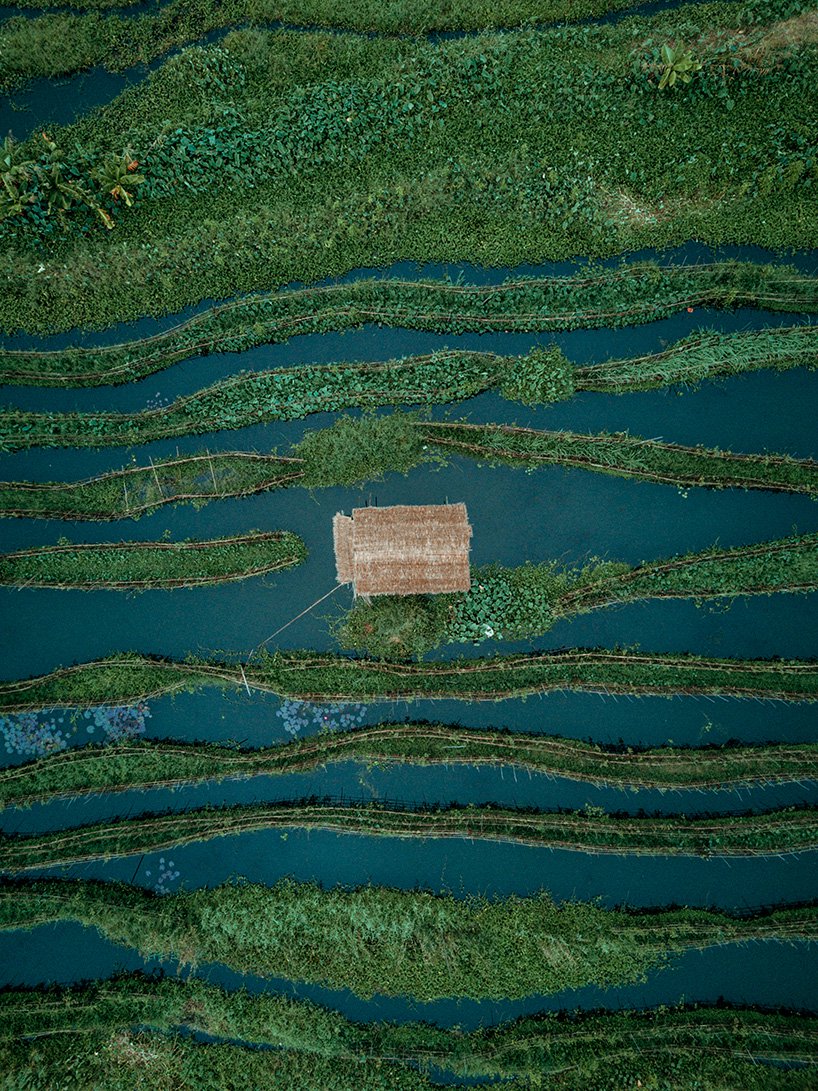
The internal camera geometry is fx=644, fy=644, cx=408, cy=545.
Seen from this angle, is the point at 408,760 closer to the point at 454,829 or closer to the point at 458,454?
the point at 454,829

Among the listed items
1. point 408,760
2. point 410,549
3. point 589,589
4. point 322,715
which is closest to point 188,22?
point 410,549

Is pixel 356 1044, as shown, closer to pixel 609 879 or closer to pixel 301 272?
pixel 609 879

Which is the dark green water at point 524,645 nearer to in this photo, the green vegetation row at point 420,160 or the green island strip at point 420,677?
the green island strip at point 420,677

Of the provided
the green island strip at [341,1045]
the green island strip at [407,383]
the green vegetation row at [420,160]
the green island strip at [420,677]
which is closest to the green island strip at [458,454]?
the green island strip at [407,383]

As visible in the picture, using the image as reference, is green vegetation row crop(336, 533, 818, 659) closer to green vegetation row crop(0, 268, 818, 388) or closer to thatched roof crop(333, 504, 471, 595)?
thatched roof crop(333, 504, 471, 595)

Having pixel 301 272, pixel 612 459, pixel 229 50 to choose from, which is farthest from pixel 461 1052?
pixel 229 50

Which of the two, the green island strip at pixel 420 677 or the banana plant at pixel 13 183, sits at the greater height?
the banana plant at pixel 13 183

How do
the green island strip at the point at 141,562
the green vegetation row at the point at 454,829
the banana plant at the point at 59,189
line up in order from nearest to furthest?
the banana plant at the point at 59,189 → the green vegetation row at the point at 454,829 → the green island strip at the point at 141,562
